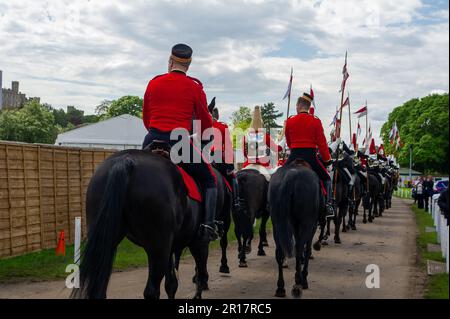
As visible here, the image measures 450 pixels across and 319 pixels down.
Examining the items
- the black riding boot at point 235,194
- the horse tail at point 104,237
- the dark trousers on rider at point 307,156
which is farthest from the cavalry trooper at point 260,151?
the horse tail at point 104,237

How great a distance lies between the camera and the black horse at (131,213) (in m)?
5.55

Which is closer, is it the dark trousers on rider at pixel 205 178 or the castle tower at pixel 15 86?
the dark trousers on rider at pixel 205 178

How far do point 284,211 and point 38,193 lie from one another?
662cm

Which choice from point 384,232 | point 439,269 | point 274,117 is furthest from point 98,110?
point 439,269

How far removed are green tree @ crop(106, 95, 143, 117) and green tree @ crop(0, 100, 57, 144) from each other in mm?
21207

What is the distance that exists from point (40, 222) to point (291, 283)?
6122mm

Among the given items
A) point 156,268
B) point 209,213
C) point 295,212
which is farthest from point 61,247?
point 156,268

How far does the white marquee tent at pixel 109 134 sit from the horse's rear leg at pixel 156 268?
43507 millimetres

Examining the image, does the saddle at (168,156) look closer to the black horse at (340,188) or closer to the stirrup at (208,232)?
the stirrup at (208,232)

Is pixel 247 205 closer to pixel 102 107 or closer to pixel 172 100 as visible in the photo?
pixel 172 100

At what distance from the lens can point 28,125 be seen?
78.9 meters

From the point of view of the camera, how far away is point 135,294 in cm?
911

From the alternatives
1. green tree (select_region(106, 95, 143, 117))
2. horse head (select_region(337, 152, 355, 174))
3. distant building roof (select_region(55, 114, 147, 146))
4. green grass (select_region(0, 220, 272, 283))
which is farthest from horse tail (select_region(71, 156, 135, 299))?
green tree (select_region(106, 95, 143, 117))
